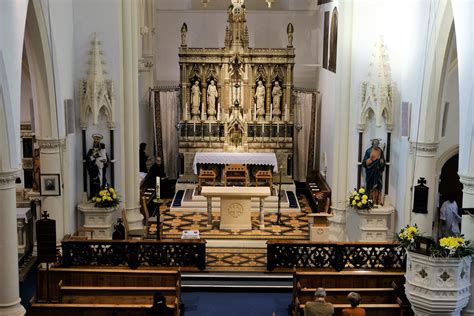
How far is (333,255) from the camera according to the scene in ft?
51.2

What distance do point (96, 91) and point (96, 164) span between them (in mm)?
1694

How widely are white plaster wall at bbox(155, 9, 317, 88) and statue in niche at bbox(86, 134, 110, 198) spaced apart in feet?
29.6

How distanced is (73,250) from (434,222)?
333 inches

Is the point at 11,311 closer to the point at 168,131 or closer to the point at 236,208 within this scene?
the point at 236,208

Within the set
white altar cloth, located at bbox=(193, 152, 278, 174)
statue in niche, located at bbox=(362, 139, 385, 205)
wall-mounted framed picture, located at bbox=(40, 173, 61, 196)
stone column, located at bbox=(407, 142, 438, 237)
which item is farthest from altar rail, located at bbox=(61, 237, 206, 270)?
white altar cloth, located at bbox=(193, 152, 278, 174)

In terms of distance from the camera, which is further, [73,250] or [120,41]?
[120,41]

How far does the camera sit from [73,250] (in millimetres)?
15445

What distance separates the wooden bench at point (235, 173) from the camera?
75.1 ft

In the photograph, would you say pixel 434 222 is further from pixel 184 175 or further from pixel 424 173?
pixel 184 175

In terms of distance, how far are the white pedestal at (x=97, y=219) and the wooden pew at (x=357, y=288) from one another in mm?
5537

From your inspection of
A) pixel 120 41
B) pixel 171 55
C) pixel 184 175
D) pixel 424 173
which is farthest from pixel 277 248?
pixel 171 55

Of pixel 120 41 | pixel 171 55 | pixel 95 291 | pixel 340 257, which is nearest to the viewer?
pixel 95 291

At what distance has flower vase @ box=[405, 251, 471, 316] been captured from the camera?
12.1m

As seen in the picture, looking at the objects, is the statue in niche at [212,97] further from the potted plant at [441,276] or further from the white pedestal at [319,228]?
the potted plant at [441,276]
